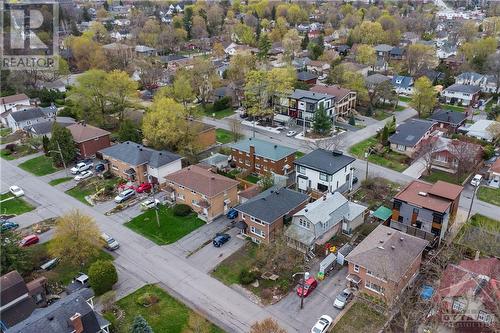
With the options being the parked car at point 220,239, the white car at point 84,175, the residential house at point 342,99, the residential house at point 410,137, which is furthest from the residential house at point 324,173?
the white car at point 84,175

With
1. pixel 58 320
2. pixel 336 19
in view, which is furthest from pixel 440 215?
pixel 336 19

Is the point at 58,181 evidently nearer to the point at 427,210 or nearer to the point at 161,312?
the point at 161,312

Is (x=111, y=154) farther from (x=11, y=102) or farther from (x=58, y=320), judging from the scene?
(x=11, y=102)

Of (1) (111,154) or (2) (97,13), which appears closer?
(1) (111,154)

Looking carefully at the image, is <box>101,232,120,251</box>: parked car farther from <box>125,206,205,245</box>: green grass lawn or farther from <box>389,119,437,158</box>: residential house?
<box>389,119,437,158</box>: residential house

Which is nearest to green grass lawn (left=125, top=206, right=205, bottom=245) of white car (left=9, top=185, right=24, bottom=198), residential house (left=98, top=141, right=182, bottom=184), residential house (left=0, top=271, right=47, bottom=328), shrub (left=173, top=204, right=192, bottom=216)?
shrub (left=173, top=204, right=192, bottom=216)
